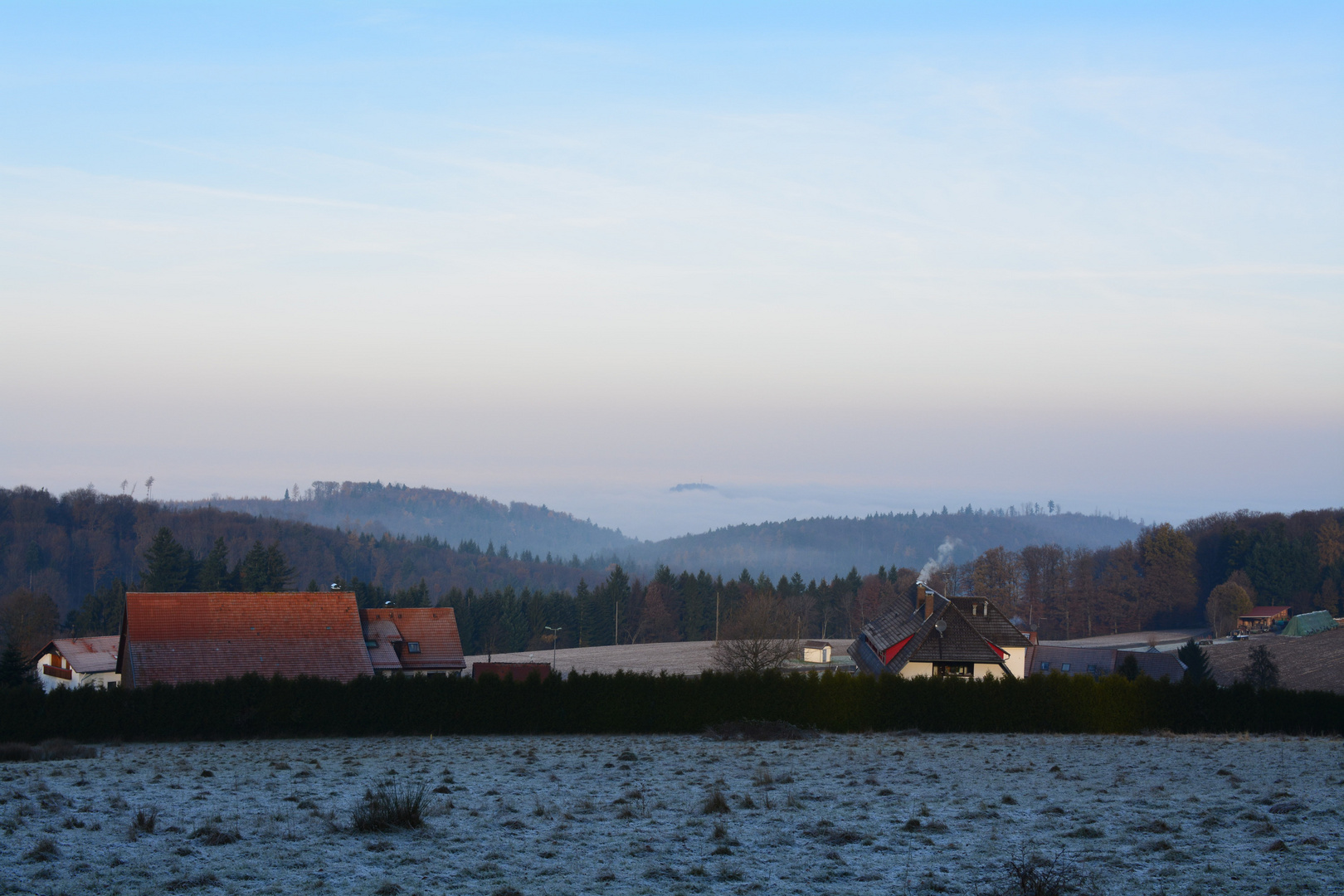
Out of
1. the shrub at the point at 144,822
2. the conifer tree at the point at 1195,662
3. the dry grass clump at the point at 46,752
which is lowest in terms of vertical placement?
the conifer tree at the point at 1195,662

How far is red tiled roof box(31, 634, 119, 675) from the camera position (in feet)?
170

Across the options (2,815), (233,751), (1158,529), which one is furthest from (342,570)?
(2,815)

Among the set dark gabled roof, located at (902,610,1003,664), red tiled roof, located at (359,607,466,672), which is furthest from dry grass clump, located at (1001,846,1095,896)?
red tiled roof, located at (359,607,466,672)

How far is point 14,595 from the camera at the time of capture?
73.4 m

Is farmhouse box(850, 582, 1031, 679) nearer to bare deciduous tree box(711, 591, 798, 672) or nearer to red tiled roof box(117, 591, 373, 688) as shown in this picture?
bare deciduous tree box(711, 591, 798, 672)

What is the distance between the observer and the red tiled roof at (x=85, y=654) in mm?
51875

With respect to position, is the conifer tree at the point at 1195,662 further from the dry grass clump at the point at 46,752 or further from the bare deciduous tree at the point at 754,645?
the dry grass clump at the point at 46,752

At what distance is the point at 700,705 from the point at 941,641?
49.6 feet

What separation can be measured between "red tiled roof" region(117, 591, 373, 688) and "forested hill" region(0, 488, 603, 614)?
96.2m

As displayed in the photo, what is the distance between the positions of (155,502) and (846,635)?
12773cm

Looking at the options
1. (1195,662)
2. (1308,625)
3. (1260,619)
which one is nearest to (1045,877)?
(1195,662)

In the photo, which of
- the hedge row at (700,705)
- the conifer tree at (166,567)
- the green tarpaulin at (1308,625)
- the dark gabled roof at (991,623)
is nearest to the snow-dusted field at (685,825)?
the hedge row at (700,705)

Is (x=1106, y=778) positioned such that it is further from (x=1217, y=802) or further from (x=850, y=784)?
(x=850, y=784)

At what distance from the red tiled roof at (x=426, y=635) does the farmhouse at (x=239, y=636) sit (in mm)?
7972
